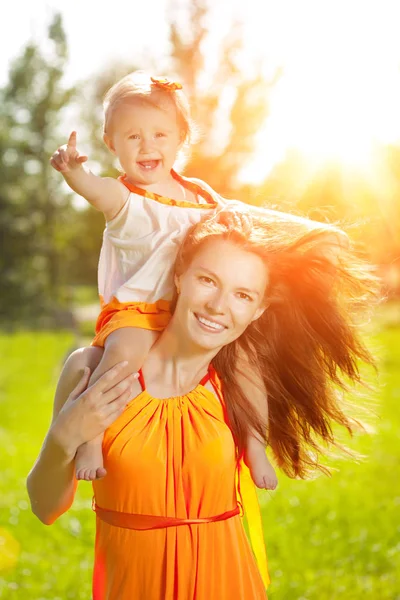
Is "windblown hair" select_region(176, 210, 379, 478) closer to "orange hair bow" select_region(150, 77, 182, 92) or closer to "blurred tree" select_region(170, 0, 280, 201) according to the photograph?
"orange hair bow" select_region(150, 77, 182, 92)

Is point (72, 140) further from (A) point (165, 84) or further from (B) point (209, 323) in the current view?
(B) point (209, 323)

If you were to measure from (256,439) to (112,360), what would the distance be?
0.58 meters

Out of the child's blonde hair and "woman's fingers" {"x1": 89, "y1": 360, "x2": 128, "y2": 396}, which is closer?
"woman's fingers" {"x1": 89, "y1": 360, "x2": 128, "y2": 396}

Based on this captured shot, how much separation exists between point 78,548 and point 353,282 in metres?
4.07

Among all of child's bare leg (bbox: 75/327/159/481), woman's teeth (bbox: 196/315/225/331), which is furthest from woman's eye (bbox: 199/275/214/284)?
child's bare leg (bbox: 75/327/159/481)

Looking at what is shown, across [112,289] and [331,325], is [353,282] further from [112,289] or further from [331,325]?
[112,289]

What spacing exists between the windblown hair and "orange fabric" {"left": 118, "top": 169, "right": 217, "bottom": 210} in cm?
10

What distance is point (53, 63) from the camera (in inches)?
716

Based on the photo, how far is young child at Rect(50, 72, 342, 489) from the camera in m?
2.48

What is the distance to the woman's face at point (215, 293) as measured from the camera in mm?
2469

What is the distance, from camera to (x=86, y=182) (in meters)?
2.38

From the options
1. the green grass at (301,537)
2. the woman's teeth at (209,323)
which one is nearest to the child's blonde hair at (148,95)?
the woman's teeth at (209,323)

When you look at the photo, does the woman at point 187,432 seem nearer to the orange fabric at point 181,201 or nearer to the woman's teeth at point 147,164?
the orange fabric at point 181,201

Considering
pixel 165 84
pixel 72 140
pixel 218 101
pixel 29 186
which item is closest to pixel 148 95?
pixel 165 84
